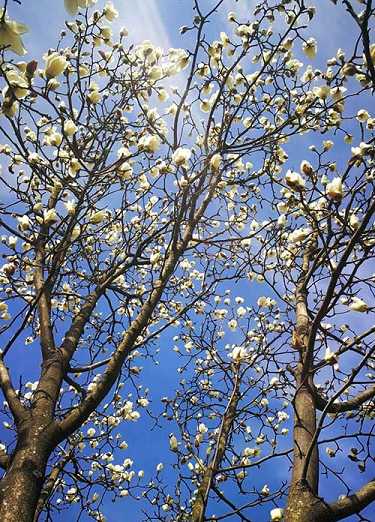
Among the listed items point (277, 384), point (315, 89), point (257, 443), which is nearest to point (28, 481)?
point (277, 384)

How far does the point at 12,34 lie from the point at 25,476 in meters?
1.87

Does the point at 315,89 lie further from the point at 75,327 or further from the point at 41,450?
the point at 41,450

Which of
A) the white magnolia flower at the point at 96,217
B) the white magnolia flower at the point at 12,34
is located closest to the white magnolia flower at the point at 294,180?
the white magnolia flower at the point at 12,34

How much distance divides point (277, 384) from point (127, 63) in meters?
3.20

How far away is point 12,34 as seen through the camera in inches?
→ 67.9

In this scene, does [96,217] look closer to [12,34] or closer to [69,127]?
[69,127]

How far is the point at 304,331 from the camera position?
3369mm

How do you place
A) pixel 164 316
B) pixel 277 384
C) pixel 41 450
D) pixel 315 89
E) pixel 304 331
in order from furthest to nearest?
pixel 164 316 < pixel 277 384 < pixel 315 89 < pixel 304 331 < pixel 41 450

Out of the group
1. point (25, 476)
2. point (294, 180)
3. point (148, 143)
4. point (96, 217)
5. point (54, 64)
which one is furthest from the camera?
point (96, 217)

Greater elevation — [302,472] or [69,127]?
[69,127]

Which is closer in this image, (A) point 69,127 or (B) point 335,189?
(B) point 335,189

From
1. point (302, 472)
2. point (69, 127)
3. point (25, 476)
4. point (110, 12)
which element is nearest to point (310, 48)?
point (110, 12)

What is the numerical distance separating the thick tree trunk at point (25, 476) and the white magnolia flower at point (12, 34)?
5.81 feet

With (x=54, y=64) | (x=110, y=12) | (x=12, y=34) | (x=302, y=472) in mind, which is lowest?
(x=302, y=472)
